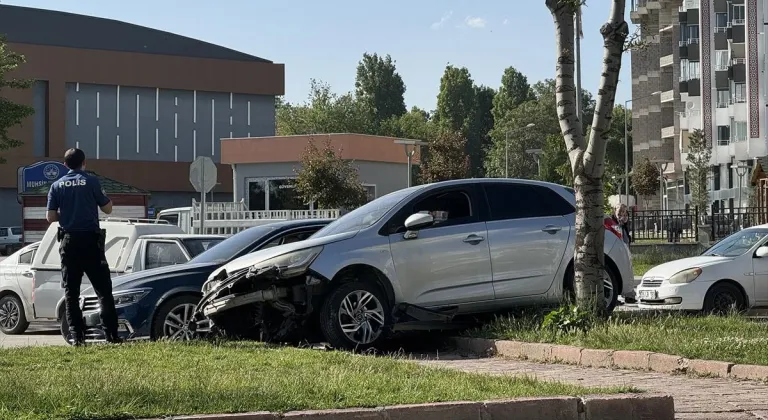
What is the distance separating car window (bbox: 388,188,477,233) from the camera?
13.4 metres

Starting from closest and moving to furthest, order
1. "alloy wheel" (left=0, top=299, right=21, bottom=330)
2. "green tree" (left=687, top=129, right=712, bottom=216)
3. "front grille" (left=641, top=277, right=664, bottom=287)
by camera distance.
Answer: "front grille" (left=641, top=277, right=664, bottom=287) < "alloy wheel" (left=0, top=299, right=21, bottom=330) < "green tree" (left=687, top=129, right=712, bottom=216)

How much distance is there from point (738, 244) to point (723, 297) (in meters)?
1.15

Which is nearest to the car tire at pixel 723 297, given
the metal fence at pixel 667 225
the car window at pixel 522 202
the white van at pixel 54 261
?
the car window at pixel 522 202

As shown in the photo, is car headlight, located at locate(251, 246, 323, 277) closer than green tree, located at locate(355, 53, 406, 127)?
Yes

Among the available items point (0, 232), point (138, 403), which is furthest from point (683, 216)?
point (0, 232)

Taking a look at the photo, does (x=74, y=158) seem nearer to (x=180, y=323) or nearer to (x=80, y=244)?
(x=80, y=244)

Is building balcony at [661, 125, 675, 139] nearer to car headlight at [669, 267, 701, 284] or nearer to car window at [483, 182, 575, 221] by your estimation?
car headlight at [669, 267, 701, 284]

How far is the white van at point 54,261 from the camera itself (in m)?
18.3

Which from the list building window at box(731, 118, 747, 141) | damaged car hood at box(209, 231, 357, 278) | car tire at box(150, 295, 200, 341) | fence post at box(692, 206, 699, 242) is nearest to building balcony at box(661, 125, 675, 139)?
building window at box(731, 118, 747, 141)

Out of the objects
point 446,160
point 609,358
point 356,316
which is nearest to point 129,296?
point 356,316

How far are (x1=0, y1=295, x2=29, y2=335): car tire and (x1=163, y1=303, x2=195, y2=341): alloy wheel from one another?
22.2 feet

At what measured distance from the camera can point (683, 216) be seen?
36094mm

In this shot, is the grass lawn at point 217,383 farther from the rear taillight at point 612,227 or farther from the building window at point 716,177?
the building window at point 716,177

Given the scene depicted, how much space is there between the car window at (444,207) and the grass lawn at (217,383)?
2.90 metres
